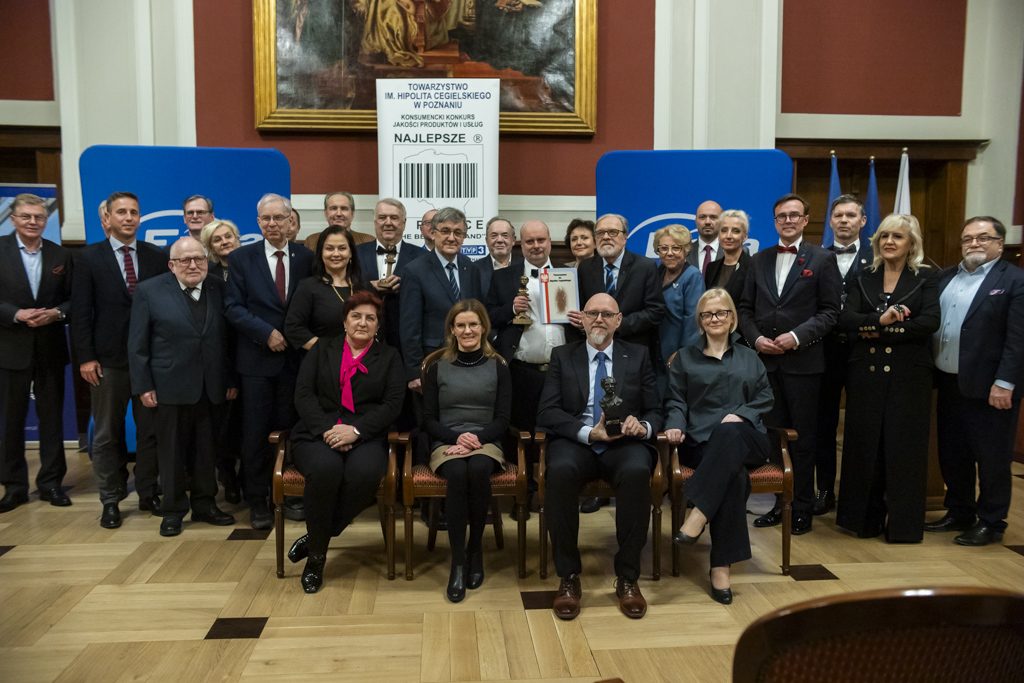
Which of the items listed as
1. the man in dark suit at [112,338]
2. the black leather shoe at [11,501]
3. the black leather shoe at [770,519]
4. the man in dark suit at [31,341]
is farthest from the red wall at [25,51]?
the black leather shoe at [770,519]

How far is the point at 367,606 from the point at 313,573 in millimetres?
334

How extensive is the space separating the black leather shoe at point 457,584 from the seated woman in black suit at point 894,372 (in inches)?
86.4

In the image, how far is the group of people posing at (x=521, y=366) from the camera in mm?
3322

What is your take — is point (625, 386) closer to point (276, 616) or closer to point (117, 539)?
point (276, 616)

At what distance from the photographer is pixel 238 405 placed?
4.31 m

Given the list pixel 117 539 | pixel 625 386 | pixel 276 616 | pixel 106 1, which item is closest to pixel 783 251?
pixel 625 386

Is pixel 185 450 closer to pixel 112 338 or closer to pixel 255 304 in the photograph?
pixel 112 338

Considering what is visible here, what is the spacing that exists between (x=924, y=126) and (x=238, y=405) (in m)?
6.63

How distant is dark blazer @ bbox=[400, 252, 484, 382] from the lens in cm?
390

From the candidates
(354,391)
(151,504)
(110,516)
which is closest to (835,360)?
(354,391)

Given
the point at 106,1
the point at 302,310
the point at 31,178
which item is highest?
the point at 106,1

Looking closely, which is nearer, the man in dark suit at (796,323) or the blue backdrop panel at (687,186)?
the man in dark suit at (796,323)

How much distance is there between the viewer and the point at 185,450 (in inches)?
159

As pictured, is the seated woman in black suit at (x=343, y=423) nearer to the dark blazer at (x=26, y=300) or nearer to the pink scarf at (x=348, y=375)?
the pink scarf at (x=348, y=375)
